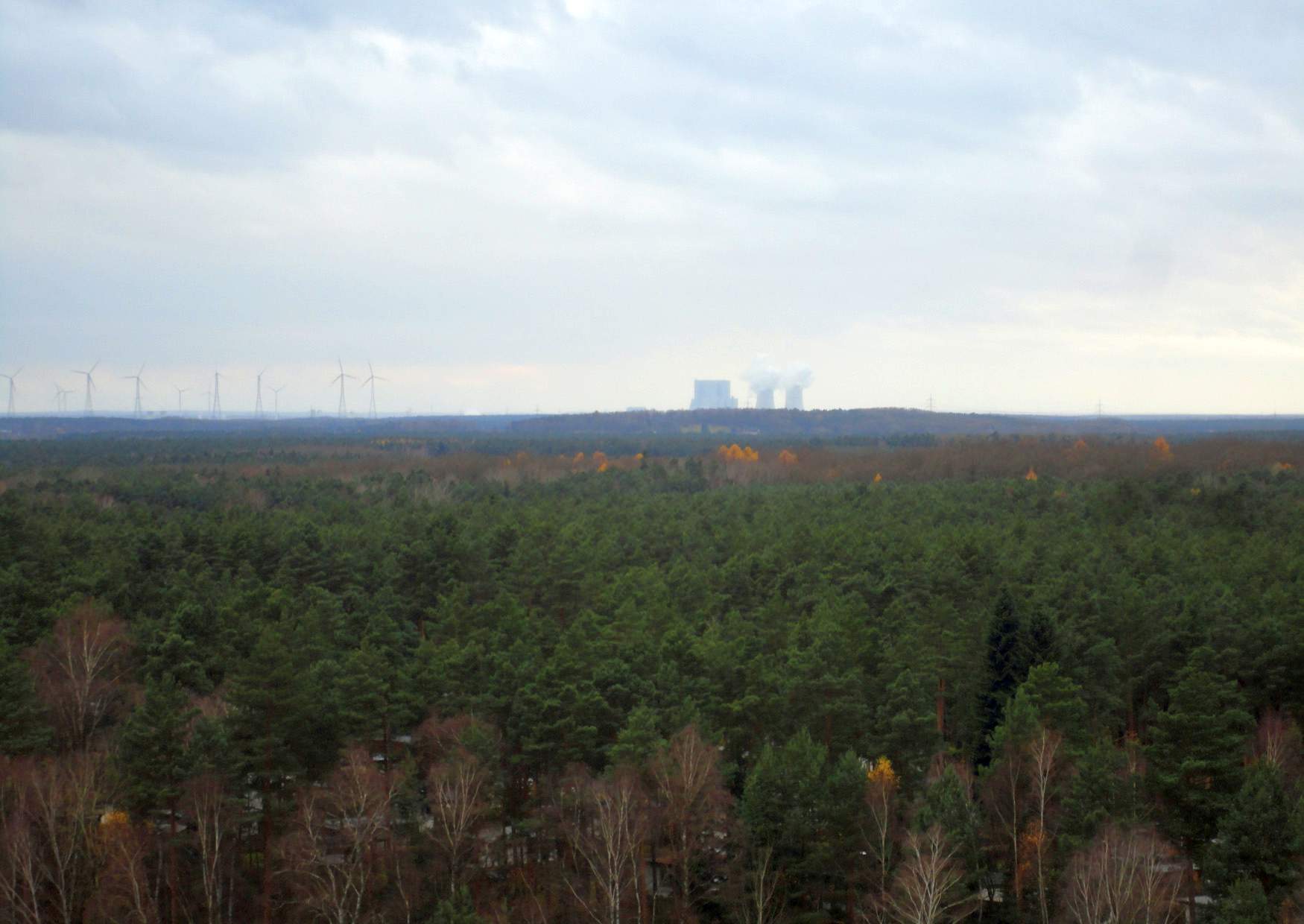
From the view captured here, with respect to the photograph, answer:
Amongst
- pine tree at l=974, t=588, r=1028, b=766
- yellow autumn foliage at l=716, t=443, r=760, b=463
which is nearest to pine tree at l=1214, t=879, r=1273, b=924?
pine tree at l=974, t=588, r=1028, b=766

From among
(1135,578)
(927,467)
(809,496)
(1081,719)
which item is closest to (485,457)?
(927,467)

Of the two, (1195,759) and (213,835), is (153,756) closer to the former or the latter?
(213,835)

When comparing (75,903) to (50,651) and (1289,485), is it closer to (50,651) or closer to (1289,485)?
(50,651)

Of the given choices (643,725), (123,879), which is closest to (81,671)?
(123,879)

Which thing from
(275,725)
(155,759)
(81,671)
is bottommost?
(155,759)

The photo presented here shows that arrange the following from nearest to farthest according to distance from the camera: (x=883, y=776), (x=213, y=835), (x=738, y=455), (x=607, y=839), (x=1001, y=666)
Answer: (x=607, y=839) < (x=213, y=835) < (x=883, y=776) < (x=1001, y=666) < (x=738, y=455)

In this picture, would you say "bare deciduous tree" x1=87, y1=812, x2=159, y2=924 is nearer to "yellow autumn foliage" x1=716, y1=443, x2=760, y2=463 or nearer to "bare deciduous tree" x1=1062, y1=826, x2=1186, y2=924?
"bare deciduous tree" x1=1062, y1=826, x2=1186, y2=924

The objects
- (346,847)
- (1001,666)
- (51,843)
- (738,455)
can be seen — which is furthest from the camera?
(738,455)

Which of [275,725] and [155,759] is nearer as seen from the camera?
[155,759]
